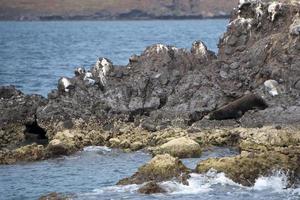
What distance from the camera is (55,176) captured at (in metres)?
35.1

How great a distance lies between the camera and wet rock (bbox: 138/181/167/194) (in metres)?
30.3

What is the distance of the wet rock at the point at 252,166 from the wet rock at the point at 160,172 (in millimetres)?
1294

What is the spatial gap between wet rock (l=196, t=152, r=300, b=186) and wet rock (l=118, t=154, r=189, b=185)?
1.29 meters

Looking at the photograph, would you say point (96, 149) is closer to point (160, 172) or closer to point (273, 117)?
Result: point (160, 172)

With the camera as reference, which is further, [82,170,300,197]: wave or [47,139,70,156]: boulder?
[47,139,70,156]: boulder

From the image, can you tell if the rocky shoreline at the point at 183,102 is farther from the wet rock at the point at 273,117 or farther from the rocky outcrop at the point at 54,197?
the rocky outcrop at the point at 54,197

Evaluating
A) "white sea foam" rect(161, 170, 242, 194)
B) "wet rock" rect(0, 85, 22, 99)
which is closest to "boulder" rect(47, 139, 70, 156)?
"white sea foam" rect(161, 170, 242, 194)

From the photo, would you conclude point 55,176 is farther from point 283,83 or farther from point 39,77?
point 39,77

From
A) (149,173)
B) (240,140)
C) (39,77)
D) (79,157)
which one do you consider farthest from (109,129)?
(39,77)

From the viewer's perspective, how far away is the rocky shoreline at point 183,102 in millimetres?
40594

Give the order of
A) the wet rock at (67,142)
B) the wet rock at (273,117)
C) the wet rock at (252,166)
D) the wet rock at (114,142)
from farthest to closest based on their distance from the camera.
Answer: the wet rock at (273,117), the wet rock at (114,142), the wet rock at (67,142), the wet rock at (252,166)

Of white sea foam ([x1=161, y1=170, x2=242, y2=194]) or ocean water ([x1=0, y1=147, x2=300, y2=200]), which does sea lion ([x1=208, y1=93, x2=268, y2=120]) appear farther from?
white sea foam ([x1=161, y1=170, x2=242, y2=194])

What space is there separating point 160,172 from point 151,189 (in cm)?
184

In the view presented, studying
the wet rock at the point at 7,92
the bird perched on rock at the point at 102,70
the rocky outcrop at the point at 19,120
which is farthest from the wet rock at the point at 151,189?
the wet rock at the point at 7,92
